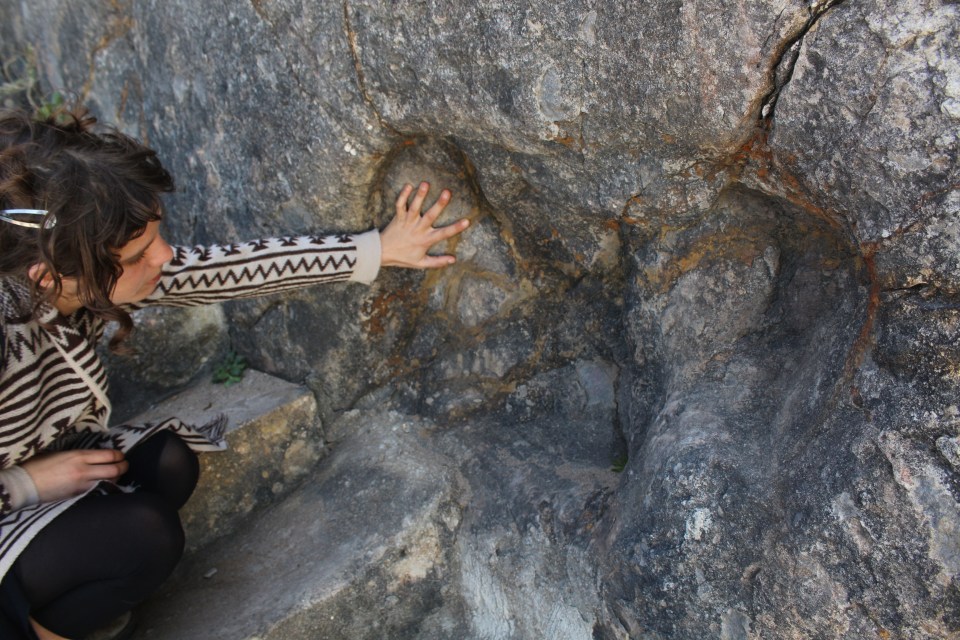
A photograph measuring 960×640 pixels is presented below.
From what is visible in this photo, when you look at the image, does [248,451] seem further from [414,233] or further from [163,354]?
[414,233]

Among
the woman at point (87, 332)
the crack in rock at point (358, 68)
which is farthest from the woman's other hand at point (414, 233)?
the crack in rock at point (358, 68)

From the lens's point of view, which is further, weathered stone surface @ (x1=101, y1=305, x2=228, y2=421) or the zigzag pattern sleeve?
weathered stone surface @ (x1=101, y1=305, x2=228, y2=421)

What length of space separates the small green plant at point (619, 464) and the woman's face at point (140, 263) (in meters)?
0.98

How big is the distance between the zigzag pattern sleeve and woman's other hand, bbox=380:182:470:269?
0.03 m

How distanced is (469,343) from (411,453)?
0.30 meters

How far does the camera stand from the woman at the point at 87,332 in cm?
131

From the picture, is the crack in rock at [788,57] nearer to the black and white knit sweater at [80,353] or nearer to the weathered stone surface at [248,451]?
the black and white knit sweater at [80,353]

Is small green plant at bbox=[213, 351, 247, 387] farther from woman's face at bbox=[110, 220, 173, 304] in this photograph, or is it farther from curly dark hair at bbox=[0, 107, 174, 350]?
curly dark hair at bbox=[0, 107, 174, 350]

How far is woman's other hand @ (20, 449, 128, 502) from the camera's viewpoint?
1.51m

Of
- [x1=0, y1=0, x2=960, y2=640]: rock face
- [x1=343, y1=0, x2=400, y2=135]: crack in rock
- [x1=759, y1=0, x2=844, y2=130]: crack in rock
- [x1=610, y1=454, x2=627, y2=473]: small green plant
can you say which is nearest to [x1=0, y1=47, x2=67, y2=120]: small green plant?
[x1=0, y1=0, x2=960, y2=640]: rock face

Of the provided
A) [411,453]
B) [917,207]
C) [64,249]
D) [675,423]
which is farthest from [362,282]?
[917,207]

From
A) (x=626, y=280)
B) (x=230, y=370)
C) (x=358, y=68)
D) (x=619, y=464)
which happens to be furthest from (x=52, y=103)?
(x=619, y=464)

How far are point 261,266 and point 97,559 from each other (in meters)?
0.66

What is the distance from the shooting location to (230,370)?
217 centimetres
